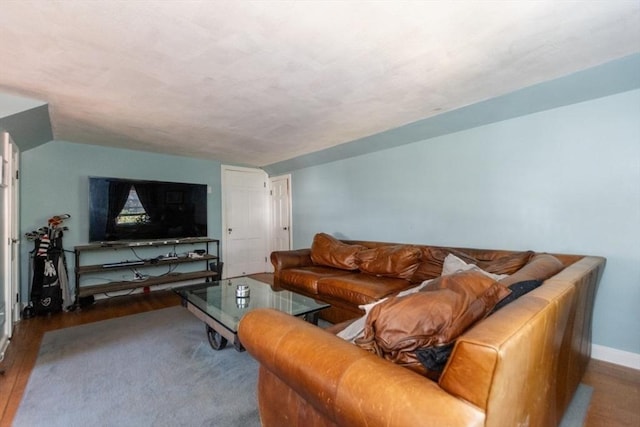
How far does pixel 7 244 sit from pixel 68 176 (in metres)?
1.43

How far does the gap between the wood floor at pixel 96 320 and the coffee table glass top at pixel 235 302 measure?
1.12 metres

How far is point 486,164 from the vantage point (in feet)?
9.53

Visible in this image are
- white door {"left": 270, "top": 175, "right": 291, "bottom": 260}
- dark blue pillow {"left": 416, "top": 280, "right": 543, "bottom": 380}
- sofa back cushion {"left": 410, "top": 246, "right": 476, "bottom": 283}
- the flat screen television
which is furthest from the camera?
white door {"left": 270, "top": 175, "right": 291, "bottom": 260}

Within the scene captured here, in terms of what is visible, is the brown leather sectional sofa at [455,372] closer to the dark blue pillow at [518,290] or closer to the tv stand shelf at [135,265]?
the dark blue pillow at [518,290]

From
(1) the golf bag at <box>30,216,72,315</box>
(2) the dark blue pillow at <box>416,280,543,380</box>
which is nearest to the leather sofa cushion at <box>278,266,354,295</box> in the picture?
(2) the dark blue pillow at <box>416,280,543,380</box>

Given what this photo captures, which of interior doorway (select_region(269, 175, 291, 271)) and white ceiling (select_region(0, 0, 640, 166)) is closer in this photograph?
white ceiling (select_region(0, 0, 640, 166))

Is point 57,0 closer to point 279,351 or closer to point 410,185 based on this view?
point 279,351

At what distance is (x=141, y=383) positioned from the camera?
1.97m

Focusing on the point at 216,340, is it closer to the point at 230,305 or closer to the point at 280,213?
the point at 230,305

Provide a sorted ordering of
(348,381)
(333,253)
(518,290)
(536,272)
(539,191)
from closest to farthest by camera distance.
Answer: (348,381) < (518,290) < (536,272) < (539,191) < (333,253)

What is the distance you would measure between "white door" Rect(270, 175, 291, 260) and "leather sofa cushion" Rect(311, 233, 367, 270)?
5.34ft

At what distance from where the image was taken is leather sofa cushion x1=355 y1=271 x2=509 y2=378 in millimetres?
933

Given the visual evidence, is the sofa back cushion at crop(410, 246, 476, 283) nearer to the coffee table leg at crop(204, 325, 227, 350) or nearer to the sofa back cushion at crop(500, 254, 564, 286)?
the sofa back cushion at crop(500, 254, 564, 286)

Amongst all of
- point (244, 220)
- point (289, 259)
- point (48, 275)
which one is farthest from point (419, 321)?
point (244, 220)
